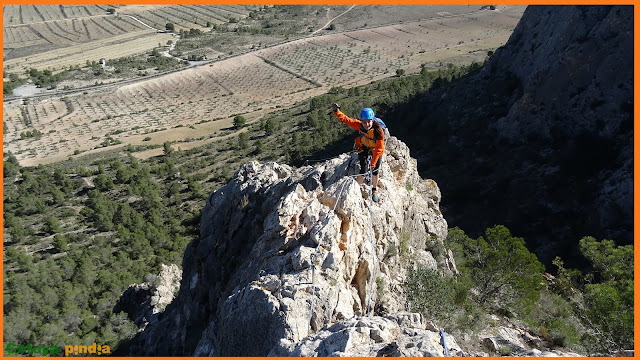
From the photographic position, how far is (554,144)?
42.4 m

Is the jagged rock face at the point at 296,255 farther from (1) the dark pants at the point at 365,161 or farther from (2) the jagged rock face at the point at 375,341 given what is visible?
(2) the jagged rock face at the point at 375,341

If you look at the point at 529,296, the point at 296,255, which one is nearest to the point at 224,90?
the point at 529,296

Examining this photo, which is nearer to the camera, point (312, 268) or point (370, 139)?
point (312, 268)

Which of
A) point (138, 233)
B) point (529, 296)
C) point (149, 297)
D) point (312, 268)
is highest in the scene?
point (312, 268)

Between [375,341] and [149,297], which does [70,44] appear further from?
[375,341]

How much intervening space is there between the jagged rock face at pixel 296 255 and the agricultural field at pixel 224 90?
68662mm

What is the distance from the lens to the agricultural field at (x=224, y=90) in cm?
9869

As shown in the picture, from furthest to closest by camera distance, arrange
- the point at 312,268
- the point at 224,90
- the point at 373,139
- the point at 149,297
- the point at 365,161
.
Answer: the point at 224,90 → the point at 149,297 → the point at 365,161 → the point at 373,139 → the point at 312,268

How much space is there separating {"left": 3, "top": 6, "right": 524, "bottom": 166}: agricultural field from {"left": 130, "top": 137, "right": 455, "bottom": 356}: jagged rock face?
68662mm

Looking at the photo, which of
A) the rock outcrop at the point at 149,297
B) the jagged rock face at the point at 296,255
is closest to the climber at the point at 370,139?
the jagged rock face at the point at 296,255

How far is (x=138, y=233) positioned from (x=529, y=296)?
148 feet

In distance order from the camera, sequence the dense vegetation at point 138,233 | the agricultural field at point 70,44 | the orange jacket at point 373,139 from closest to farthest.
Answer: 1. the orange jacket at point 373,139
2. the dense vegetation at point 138,233
3. the agricultural field at point 70,44

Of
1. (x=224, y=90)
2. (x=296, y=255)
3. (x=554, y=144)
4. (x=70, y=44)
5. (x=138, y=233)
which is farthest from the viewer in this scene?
(x=70, y=44)

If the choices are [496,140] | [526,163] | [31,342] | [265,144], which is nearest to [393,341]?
[31,342]
